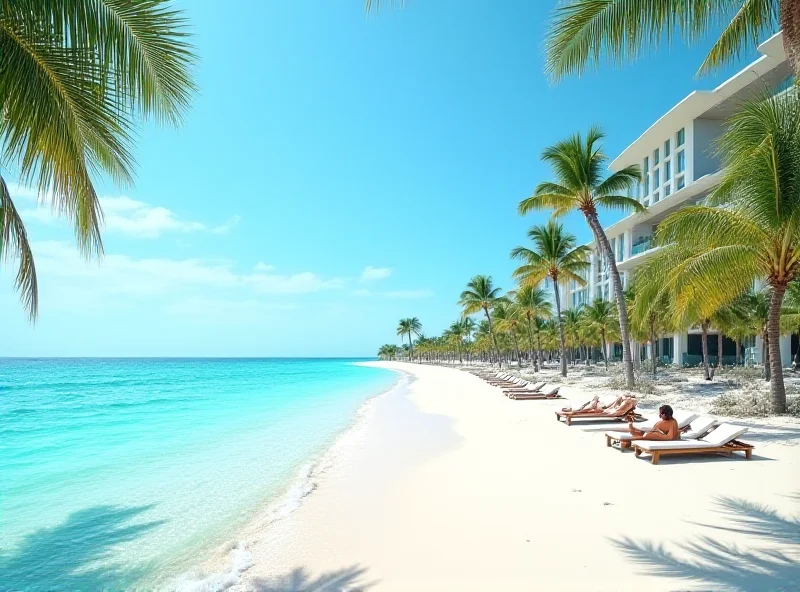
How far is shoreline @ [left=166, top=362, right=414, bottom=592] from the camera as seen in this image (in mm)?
4484

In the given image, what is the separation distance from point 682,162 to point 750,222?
36.2m

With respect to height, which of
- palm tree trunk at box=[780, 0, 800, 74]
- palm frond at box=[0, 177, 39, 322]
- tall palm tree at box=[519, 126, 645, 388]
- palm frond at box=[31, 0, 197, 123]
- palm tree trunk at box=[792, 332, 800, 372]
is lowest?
palm tree trunk at box=[792, 332, 800, 372]

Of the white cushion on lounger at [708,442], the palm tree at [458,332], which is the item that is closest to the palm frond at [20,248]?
the white cushion on lounger at [708,442]

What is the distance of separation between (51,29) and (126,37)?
53 centimetres

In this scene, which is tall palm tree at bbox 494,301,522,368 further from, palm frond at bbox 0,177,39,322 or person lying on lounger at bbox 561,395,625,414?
palm frond at bbox 0,177,39,322

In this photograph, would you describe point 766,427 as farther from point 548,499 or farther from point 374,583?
point 374,583

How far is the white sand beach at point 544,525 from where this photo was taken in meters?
3.95

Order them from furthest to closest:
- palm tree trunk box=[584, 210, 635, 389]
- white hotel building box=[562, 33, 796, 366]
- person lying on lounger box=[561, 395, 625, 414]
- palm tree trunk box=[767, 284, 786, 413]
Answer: white hotel building box=[562, 33, 796, 366]
palm tree trunk box=[584, 210, 635, 389]
person lying on lounger box=[561, 395, 625, 414]
palm tree trunk box=[767, 284, 786, 413]

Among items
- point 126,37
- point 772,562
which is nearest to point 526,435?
point 772,562

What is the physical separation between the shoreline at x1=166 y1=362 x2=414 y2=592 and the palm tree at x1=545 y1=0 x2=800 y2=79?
6575 mm

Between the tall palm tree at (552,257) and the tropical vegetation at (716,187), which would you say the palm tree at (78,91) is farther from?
the tall palm tree at (552,257)

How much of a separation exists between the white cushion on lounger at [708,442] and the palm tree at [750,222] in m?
4.35

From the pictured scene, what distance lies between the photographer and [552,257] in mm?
28984

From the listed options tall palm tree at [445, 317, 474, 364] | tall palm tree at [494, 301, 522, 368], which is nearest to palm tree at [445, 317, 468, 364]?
tall palm tree at [445, 317, 474, 364]
